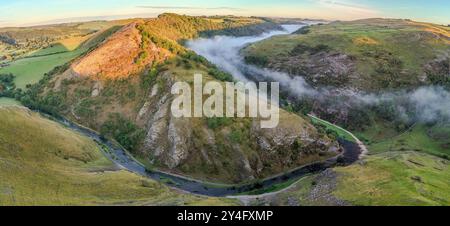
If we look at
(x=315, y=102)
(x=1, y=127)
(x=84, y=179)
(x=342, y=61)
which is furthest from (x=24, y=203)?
(x=342, y=61)

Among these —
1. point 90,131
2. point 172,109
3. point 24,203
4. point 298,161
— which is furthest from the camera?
point 90,131

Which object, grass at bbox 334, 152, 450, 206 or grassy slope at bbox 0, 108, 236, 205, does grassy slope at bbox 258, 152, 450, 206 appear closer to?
grass at bbox 334, 152, 450, 206

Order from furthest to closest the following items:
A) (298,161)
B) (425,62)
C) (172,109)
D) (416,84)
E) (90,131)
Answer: (425,62), (416,84), (90,131), (172,109), (298,161)

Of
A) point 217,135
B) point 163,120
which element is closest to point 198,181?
point 217,135

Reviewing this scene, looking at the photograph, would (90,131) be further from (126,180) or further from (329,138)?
(329,138)

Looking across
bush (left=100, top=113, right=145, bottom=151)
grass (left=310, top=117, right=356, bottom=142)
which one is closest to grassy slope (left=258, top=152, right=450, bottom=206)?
grass (left=310, top=117, right=356, bottom=142)

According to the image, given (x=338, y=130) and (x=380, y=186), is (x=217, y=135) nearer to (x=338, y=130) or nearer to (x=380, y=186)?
(x=380, y=186)
